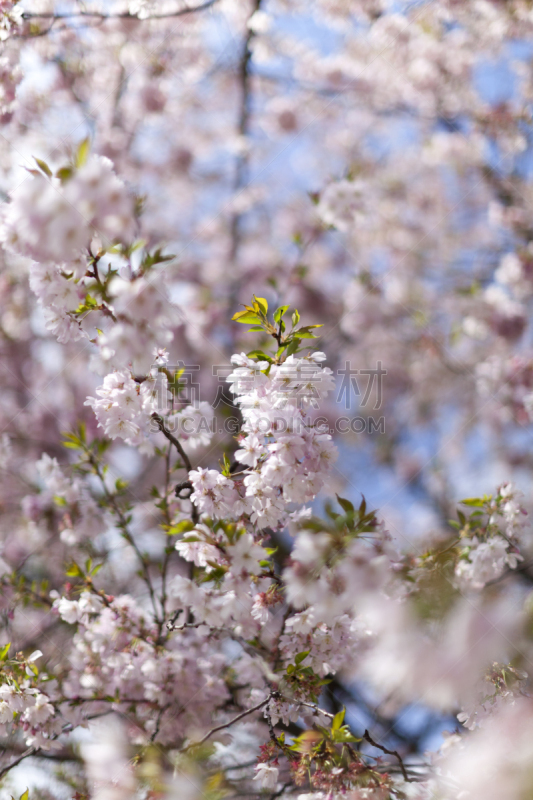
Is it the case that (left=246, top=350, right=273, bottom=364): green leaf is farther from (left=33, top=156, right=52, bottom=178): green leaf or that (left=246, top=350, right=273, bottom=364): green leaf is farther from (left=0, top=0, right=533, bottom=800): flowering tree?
(left=33, top=156, right=52, bottom=178): green leaf

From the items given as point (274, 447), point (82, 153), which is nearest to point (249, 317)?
point (274, 447)

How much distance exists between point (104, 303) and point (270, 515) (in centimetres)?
82

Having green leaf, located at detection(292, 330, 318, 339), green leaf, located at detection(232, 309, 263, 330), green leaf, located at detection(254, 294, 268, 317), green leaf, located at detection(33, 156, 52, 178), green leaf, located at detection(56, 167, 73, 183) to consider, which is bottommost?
green leaf, located at detection(292, 330, 318, 339)


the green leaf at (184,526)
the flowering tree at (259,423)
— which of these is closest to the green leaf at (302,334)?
the flowering tree at (259,423)

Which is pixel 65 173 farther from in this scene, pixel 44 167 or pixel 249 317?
pixel 249 317

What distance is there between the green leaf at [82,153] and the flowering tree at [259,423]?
12mm

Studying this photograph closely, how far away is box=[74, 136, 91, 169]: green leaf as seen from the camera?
109 centimetres

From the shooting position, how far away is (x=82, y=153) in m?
1.11

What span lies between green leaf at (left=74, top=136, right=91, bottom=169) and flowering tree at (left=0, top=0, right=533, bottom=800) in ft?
0.04

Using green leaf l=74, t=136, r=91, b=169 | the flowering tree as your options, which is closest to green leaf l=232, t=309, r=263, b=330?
the flowering tree

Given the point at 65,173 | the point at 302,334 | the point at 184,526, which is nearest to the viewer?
the point at 65,173

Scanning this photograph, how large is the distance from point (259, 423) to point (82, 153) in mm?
844

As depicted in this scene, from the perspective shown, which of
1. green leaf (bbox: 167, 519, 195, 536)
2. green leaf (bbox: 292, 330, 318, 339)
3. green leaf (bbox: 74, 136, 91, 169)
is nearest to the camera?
green leaf (bbox: 74, 136, 91, 169)

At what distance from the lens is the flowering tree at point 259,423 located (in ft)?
4.63
